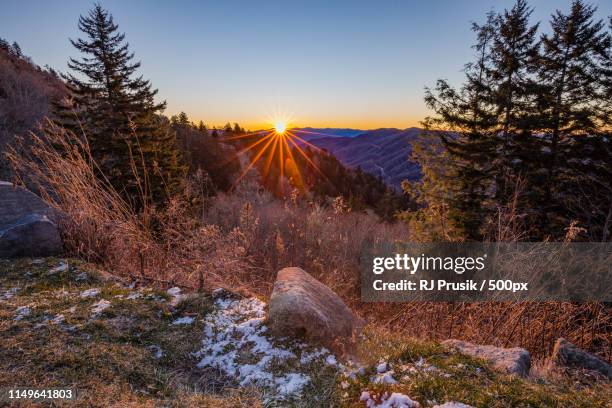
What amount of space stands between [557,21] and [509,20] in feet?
10.6

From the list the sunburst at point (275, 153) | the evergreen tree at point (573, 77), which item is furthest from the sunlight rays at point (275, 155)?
the evergreen tree at point (573, 77)

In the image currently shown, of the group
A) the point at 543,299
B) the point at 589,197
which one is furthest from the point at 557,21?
the point at 543,299

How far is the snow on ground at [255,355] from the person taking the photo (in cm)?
197

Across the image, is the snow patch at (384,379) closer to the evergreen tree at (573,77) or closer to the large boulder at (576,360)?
the large boulder at (576,360)

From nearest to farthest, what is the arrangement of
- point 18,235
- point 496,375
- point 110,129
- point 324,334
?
point 496,375 → point 324,334 → point 18,235 → point 110,129

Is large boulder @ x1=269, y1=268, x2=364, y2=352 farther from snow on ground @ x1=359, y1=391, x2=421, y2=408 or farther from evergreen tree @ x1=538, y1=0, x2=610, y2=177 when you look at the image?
evergreen tree @ x1=538, y1=0, x2=610, y2=177

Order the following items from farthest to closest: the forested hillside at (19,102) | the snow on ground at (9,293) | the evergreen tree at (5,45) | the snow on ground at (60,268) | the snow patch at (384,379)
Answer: the evergreen tree at (5,45) → the forested hillside at (19,102) → the snow on ground at (60,268) → the snow on ground at (9,293) → the snow patch at (384,379)

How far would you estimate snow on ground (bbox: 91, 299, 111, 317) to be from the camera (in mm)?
2562

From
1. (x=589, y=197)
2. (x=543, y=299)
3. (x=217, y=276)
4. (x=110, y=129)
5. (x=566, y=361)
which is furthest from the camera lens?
(x=110, y=129)

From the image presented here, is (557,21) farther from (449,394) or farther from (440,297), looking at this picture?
(449,394)

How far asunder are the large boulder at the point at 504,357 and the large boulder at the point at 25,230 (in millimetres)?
4508

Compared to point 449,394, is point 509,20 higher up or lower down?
higher up

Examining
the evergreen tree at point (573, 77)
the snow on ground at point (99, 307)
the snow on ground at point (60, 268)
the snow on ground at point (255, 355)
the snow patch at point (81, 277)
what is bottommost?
the snow on ground at point (255, 355)

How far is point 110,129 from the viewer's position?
1543cm
